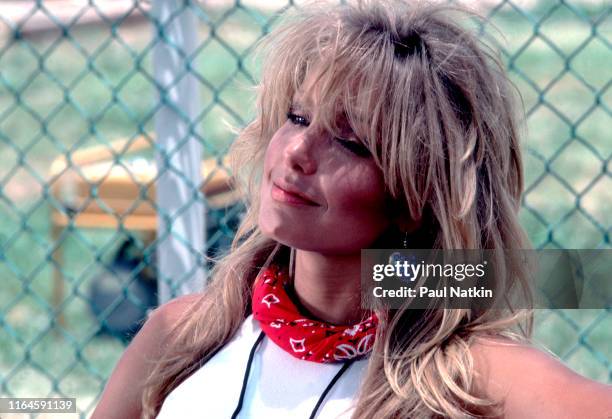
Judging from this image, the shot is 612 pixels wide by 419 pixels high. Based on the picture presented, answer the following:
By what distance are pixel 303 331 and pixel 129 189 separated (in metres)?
1.35

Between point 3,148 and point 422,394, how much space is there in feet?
13.2

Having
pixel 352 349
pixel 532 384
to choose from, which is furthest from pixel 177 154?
pixel 532 384

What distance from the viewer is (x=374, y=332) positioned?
1478 mm

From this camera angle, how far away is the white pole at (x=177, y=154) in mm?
2277

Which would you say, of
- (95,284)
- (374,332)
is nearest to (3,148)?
(95,284)

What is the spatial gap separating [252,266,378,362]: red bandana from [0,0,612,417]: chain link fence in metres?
0.37

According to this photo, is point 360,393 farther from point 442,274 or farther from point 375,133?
point 375,133

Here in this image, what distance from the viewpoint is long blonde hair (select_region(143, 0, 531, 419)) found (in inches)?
55.1

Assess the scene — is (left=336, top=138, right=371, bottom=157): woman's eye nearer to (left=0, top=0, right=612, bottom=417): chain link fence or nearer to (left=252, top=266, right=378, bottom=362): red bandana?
(left=252, top=266, right=378, bottom=362): red bandana

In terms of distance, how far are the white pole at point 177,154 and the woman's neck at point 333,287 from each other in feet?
2.53

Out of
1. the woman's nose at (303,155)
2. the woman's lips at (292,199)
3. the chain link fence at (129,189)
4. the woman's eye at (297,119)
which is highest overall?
the woman's eye at (297,119)

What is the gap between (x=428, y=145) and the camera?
140 cm

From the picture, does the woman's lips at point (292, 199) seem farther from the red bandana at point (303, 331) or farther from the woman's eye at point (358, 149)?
the red bandana at point (303, 331)

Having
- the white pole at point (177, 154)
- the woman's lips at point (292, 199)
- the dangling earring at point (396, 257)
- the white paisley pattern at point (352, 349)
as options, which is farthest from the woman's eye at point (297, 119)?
the white pole at point (177, 154)
